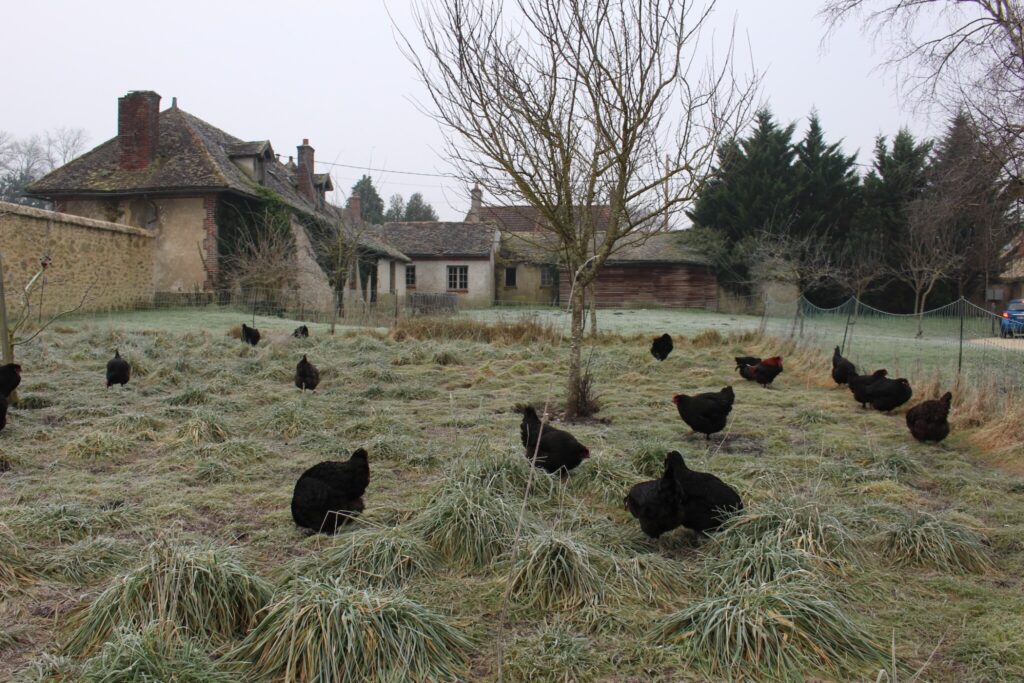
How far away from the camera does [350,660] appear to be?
281 cm

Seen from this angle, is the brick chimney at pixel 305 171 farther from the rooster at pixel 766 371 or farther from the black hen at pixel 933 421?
the black hen at pixel 933 421

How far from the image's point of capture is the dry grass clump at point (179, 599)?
303 centimetres

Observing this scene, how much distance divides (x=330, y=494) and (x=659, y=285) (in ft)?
118

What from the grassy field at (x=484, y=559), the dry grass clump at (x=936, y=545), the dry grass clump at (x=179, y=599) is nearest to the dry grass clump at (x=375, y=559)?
the grassy field at (x=484, y=559)

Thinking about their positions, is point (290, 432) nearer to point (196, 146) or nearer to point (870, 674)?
point (870, 674)

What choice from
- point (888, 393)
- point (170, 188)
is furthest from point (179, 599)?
point (170, 188)

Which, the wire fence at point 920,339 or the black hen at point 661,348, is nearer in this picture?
the wire fence at point 920,339

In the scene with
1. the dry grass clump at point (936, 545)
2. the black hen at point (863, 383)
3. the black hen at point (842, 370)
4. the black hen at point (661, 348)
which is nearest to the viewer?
the dry grass clump at point (936, 545)

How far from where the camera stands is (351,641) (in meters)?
2.83

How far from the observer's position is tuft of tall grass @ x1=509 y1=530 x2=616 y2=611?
349cm

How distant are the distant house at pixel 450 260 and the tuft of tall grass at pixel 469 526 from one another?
37.3 metres

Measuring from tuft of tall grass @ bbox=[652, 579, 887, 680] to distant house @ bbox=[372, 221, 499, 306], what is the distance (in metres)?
38.5

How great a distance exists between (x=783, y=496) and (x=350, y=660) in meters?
3.00

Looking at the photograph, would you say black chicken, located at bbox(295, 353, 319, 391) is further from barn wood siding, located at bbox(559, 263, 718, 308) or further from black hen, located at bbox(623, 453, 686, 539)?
barn wood siding, located at bbox(559, 263, 718, 308)
